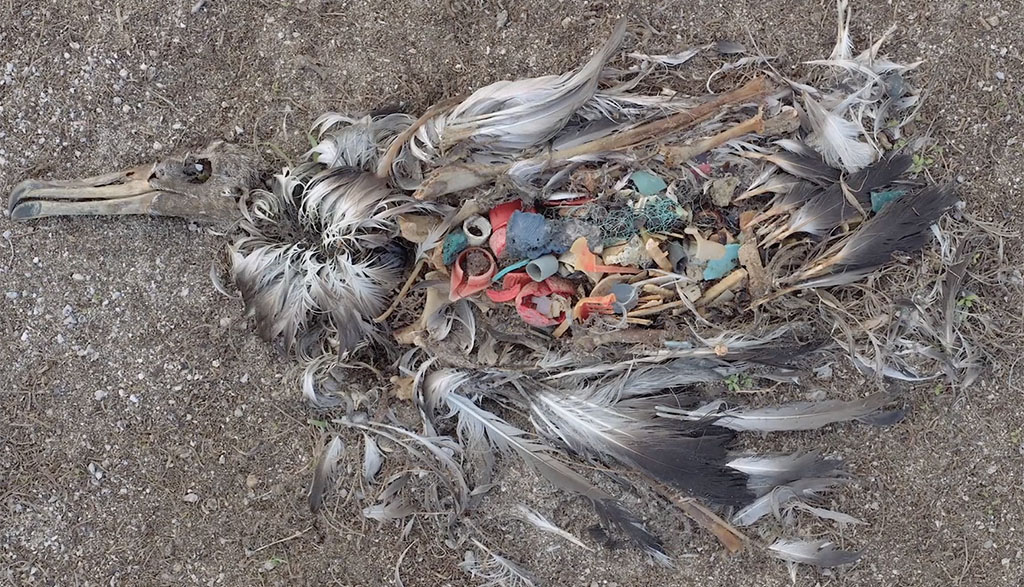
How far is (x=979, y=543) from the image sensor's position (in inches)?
98.3

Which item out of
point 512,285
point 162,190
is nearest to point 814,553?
point 512,285

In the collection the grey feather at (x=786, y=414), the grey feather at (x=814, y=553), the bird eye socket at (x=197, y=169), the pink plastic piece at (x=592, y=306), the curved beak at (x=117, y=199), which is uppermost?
the bird eye socket at (x=197, y=169)

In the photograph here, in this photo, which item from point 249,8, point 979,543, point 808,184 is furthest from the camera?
point 249,8

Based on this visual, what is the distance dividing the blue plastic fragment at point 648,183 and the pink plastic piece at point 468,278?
553 millimetres

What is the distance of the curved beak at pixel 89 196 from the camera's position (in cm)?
256

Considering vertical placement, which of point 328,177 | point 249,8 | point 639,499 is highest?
point 249,8

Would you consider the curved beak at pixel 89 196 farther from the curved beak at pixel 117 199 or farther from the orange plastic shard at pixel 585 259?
the orange plastic shard at pixel 585 259

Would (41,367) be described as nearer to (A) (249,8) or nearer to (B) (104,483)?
(B) (104,483)

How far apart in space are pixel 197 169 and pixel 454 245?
1.03 meters

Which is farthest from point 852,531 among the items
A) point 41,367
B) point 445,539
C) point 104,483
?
point 41,367

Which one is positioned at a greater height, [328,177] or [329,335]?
[328,177]

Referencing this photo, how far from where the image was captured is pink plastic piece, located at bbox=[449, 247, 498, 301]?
92.8 inches

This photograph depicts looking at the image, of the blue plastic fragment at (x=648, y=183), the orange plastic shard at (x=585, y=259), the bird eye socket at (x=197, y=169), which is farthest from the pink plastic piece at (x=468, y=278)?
the bird eye socket at (x=197, y=169)

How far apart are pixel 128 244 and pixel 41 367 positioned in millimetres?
584
